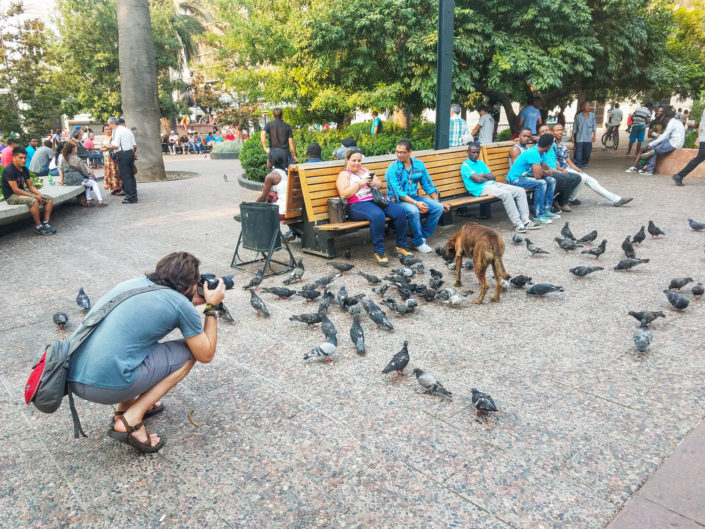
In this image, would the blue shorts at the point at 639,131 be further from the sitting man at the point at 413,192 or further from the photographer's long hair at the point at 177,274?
the photographer's long hair at the point at 177,274

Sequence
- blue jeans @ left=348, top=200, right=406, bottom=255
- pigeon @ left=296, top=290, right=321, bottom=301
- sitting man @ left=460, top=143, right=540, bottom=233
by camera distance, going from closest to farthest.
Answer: pigeon @ left=296, top=290, right=321, bottom=301 < blue jeans @ left=348, top=200, right=406, bottom=255 < sitting man @ left=460, top=143, right=540, bottom=233

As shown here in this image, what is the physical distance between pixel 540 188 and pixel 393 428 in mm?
6649

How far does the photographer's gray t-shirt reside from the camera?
2838mm

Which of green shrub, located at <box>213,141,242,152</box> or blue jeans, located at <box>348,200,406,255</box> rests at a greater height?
green shrub, located at <box>213,141,242,152</box>

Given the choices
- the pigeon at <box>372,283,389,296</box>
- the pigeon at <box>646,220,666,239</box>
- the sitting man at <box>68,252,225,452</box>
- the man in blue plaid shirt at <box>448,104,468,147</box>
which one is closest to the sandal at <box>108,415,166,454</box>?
the sitting man at <box>68,252,225,452</box>

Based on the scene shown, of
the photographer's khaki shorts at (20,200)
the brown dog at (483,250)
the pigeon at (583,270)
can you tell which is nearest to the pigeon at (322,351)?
the brown dog at (483,250)

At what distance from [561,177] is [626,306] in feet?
15.3

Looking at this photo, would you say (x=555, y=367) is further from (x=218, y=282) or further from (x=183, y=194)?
(x=183, y=194)

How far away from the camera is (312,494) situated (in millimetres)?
2791

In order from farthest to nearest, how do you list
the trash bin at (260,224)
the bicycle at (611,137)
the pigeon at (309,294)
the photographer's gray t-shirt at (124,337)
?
the bicycle at (611,137)
the trash bin at (260,224)
the pigeon at (309,294)
the photographer's gray t-shirt at (124,337)

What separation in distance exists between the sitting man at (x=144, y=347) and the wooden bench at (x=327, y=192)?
12.1 feet

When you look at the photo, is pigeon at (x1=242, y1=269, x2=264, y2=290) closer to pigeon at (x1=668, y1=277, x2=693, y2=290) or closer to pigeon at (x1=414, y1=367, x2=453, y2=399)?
pigeon at (x1=414, y1=367, x2=453, y2=399)

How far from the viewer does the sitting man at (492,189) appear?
8344 millimetres

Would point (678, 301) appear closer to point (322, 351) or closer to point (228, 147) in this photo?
point (322, 351)
